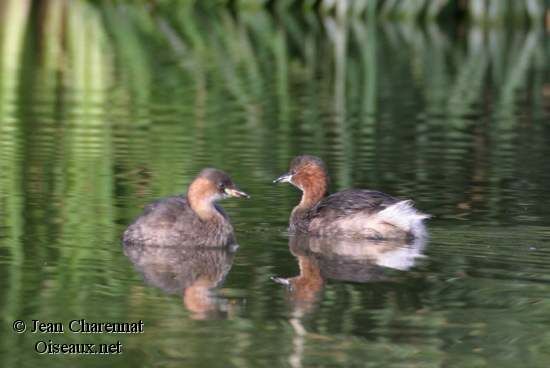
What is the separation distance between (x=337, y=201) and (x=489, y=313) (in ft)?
8.38

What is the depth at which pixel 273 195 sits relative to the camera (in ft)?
37.4

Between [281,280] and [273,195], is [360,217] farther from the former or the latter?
[273,195]

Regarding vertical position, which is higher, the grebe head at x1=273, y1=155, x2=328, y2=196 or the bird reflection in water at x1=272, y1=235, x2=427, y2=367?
the grebe head at x1=273, y1=155, x2=328, y2=196

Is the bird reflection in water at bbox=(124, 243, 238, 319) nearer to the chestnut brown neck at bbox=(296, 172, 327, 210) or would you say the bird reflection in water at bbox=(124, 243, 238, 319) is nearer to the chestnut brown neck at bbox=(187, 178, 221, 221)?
the chestnut brown neck at bbox=(187, 178, 221, 221)

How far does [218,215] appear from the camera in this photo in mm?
9391

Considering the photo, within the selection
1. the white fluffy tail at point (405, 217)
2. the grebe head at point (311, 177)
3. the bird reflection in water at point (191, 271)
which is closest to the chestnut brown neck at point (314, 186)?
the grebe head at point (311, 177)

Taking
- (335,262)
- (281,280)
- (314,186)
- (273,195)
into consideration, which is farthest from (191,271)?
(273,195)

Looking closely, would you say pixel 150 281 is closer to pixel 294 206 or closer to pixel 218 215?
pixel 218 215

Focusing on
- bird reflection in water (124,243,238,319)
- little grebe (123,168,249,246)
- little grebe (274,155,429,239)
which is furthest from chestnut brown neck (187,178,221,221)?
little grebe (274,155,429,239)

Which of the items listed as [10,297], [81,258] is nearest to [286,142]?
[81,258]

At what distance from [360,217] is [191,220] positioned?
1.16m

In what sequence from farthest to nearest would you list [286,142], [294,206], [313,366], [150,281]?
[286,142], [294,206], [150,281], [313,366]

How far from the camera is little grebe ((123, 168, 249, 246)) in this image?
30.2ft

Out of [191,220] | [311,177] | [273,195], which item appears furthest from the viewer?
[273,195]
